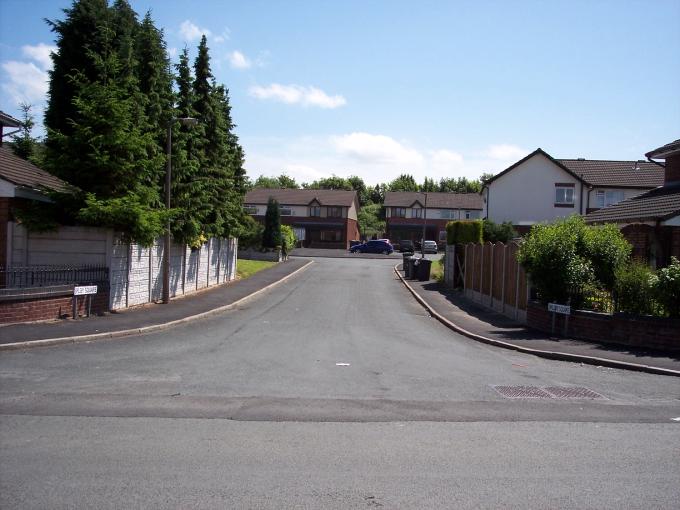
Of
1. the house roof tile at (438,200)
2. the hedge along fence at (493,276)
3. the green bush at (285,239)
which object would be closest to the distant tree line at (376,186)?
the house roof tile at (438,200)

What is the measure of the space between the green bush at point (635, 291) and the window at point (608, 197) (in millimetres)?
39151

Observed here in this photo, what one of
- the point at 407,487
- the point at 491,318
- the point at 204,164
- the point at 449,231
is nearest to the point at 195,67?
the point at 204,164

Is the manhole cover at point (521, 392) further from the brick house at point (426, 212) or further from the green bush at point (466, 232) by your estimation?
the brick house at point (426, 212)

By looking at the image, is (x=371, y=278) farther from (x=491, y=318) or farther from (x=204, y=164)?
(x=491, y=318)

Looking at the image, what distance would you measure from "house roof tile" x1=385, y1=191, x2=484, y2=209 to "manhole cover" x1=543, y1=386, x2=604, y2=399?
79121 millimetres

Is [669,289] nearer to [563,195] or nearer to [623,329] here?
[623,329]

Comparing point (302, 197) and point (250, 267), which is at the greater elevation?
point (302, 197)

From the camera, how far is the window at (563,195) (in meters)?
51.7

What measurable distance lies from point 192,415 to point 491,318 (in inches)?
575

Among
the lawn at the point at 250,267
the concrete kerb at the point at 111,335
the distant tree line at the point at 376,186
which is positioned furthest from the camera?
the distant tree line at the point at 376,186

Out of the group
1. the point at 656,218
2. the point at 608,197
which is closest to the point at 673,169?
Result: the point at 656,218

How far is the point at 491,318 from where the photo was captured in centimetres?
2083

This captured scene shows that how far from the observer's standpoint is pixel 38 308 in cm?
1534

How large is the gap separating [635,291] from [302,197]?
75364 millimetres
